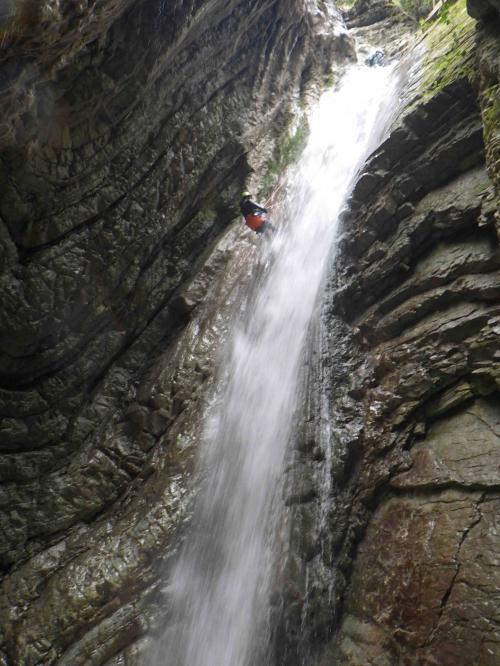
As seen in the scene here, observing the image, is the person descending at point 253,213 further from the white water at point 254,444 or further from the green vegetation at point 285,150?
the green vegetation at point 285,150

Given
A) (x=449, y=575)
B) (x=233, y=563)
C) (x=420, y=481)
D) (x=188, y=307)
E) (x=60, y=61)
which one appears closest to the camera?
(x=449, y=575)

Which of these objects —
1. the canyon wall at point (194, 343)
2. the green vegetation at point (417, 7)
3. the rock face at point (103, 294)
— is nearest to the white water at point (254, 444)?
the canyon wall at point (194, 343)

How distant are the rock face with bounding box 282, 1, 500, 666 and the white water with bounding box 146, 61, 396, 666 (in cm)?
59

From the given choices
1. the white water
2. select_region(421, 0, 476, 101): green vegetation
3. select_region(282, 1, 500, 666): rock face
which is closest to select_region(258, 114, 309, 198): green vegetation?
the white water

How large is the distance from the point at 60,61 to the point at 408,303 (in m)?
6.27

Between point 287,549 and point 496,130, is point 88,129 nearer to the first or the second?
point 496,130

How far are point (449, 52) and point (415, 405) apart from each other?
679 centimetres

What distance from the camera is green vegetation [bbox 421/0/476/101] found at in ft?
23.8

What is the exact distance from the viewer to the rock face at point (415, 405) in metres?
4.29

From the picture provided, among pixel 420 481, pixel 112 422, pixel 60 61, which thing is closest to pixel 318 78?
pixel 60 61

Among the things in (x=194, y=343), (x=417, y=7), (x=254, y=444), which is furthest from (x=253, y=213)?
(x=417, y=7)

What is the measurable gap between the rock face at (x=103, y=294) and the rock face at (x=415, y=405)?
8.81 ft

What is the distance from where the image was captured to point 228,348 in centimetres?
916

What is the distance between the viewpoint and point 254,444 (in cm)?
726
